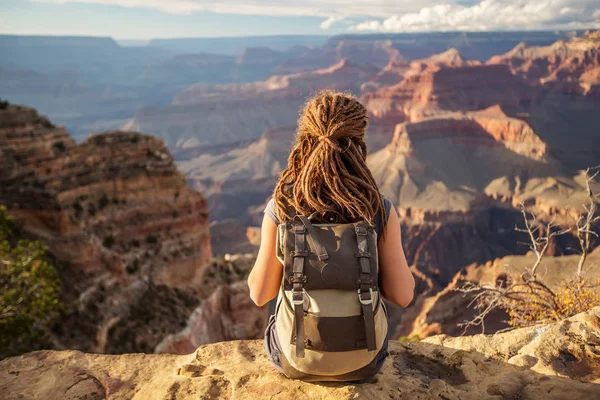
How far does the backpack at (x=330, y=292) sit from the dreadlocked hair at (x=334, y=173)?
0.17 meters

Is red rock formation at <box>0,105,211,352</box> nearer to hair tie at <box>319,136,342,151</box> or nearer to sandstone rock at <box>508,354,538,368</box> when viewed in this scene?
sandstone rock at <box>508,354,538,368</box>

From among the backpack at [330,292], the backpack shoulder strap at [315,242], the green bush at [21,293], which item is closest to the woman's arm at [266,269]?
the backpack at [330,292]

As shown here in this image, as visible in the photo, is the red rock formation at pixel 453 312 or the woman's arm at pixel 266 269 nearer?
the woman's arm at pixel 266 269

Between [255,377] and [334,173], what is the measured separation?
8.62ft

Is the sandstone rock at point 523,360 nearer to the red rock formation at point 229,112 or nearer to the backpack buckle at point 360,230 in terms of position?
the backpack buckle at point 360,230

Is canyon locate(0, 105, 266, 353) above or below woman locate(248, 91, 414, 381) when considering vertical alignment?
below

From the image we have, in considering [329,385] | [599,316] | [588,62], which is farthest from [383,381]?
[588,62]

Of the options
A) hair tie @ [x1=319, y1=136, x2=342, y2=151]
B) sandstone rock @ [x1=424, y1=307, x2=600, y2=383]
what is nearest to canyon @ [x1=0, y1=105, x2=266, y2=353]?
sandstone rock @ [x1=424, y1=307, x2=600, y2=383]

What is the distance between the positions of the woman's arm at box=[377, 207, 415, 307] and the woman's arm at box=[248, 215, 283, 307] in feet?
3.08

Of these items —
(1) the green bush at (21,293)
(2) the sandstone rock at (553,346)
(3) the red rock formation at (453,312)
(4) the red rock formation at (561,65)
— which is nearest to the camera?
(2) the sandstone rock at (553,346)

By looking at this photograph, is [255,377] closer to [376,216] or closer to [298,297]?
[298,297]

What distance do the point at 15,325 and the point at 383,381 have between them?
412 inches

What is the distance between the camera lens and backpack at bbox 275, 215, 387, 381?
Result: 3.48 m

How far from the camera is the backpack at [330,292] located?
3484mm
